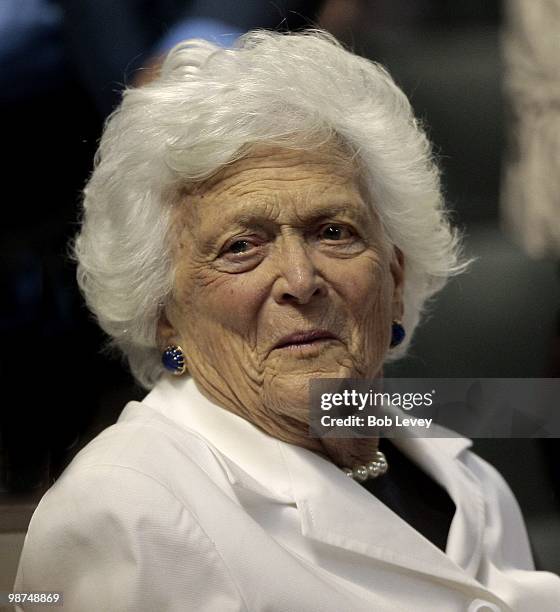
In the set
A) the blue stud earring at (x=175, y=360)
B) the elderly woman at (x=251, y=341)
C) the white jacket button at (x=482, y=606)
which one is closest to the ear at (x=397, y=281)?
the elderly woman at (x=251, y=341)

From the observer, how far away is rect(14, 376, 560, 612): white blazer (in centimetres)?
155

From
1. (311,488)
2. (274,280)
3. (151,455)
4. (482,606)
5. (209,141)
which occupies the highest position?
(209,141)

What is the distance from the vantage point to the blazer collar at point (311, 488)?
1.75 metres

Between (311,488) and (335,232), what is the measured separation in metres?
0.49

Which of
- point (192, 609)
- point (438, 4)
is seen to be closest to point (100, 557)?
point (192, 609)

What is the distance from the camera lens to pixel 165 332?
1925 mm

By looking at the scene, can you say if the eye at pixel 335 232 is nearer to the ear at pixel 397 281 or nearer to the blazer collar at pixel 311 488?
the ear at pixel 397 281

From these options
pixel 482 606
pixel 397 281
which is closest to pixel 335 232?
pixel 397 281

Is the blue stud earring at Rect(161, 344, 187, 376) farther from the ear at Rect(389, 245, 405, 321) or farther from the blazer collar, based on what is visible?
the ear at Rect(389, 245, 405, 321)

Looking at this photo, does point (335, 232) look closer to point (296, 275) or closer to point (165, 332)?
point (296, 275)

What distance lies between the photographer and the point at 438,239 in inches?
84.0

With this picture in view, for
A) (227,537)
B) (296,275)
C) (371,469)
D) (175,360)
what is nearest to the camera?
(227,537)

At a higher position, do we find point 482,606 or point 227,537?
point 227,537

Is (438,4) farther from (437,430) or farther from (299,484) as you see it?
(299,484)
